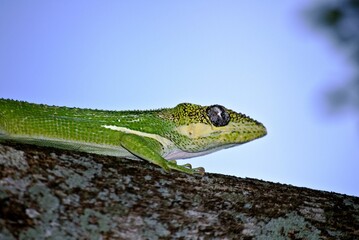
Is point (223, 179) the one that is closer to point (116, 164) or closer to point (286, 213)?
point (286, 213)

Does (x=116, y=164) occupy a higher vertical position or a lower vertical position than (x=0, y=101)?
lower

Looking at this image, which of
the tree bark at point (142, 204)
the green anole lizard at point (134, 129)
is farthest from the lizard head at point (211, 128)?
the tree bark at point (142, 204)

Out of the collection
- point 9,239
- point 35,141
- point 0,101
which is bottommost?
point 9,239

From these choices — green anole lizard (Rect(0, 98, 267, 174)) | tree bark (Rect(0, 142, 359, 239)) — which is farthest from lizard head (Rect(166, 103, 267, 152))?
tree bark (Rect(0, 142, 359, 239))

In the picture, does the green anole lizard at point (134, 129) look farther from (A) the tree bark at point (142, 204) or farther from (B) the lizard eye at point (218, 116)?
(A) the tree bark at point (142, 204)

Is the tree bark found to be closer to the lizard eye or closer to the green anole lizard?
the green anole lizard

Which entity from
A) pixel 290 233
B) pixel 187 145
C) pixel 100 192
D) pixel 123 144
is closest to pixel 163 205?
pixel 100 192

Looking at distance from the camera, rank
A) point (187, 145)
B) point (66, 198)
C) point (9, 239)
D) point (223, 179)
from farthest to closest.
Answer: point (187, 145) → point (223, 179) → point (66, 198) → point (9, 239)

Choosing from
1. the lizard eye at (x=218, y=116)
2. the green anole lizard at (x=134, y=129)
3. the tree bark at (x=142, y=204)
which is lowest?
the tree bark at (x=142, y=204)

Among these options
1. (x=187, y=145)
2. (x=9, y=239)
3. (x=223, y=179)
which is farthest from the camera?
(x=187, y=145)
